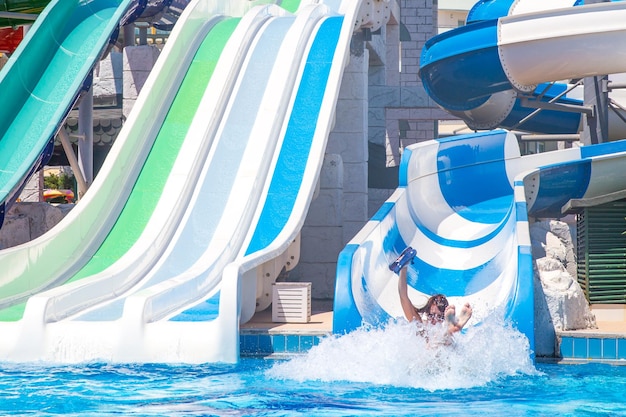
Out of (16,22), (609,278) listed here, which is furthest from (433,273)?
(16,22)

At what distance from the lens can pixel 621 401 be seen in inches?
231

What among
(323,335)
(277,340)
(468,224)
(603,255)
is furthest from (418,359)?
(468,224)

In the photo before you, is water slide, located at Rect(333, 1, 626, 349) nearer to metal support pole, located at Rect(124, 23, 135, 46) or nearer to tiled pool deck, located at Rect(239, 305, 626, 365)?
tiled pool deck, located at Rect(239, 305, 626, 365)

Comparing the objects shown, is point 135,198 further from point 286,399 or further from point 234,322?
point 286,399

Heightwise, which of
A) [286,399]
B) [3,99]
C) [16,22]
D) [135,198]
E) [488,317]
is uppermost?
[16,22]

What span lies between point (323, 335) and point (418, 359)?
1430mm

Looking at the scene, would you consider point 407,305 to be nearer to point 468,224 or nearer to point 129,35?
point 468,224

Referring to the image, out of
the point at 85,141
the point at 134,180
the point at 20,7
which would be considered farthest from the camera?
the point at 20,7

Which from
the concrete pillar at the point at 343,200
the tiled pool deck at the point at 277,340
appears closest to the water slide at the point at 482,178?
the tiled pool deck at the point at 277,340

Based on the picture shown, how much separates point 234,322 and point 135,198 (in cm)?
264

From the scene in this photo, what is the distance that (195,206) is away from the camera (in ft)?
31.0

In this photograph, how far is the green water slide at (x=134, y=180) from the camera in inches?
338

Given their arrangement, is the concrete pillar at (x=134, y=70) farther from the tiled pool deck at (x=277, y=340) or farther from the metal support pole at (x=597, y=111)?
the metal support pole at (x=597, y=111)

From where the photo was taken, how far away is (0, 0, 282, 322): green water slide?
8.59 m
